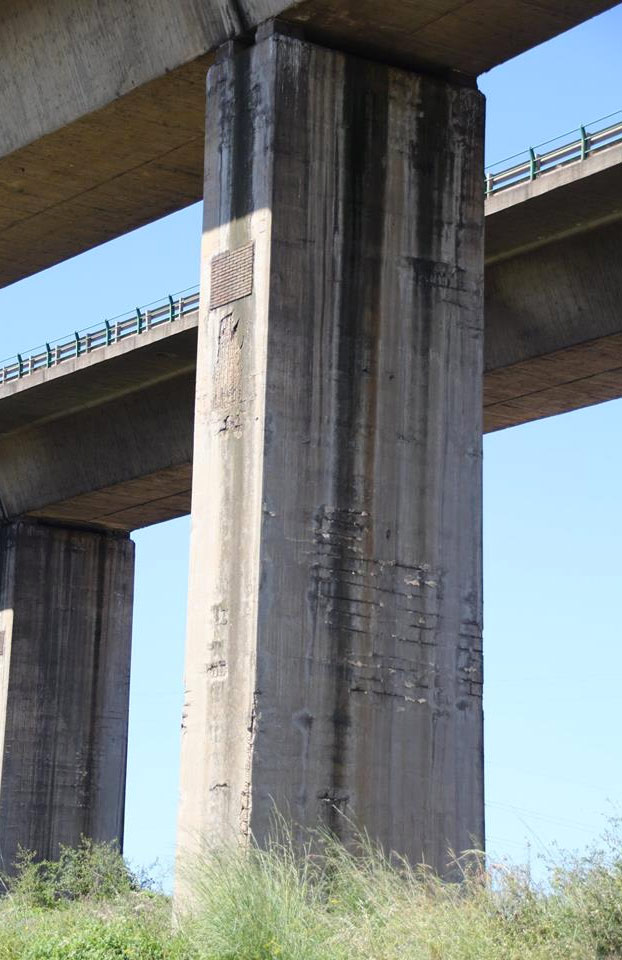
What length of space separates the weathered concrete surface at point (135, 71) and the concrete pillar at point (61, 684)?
56.7 ft

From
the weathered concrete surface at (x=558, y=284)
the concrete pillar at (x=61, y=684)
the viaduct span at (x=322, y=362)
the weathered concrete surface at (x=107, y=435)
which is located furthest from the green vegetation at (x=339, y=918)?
the concrete pillar at (x=61, y=684)

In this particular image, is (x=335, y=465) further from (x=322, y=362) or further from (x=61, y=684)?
(x=61, y=684)

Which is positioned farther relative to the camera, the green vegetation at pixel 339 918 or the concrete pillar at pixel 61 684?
the concrete pillar at pixel 61 684

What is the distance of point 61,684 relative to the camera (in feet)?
132

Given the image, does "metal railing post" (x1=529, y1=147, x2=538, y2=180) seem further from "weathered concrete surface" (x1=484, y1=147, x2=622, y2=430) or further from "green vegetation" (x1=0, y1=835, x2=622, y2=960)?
"green vegetation" (x1=0, y1=835, x2=622, y2=960)

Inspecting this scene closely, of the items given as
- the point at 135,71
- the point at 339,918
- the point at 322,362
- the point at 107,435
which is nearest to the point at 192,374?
the point at 107,435

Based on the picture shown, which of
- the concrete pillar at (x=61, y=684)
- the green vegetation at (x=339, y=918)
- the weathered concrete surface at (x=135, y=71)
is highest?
the weathered concrete surface at (x=135, y=71)

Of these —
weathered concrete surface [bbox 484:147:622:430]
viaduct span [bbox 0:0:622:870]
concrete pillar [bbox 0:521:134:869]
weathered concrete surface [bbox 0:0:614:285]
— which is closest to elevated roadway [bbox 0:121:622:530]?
weathered concrete surface [bbox 484:147:622:430]

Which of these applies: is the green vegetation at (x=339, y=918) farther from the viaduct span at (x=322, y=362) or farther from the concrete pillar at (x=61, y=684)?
the concrete pillar at (x=61, y=684)

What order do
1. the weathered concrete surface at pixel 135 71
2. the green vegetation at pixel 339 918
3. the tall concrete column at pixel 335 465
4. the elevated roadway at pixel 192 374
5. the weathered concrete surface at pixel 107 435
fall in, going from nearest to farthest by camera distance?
1. the green vegetation at pixel 339 918
2. the tall concrete column at pixel 335 465
3. the weathered concrete surface at pixel 135 71
4. the elevated roadway at pixel 192 374
5. the weathered concrete surface at pixel 107 435

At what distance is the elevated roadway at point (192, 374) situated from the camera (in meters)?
26.4

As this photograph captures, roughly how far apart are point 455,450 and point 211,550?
2.76 m

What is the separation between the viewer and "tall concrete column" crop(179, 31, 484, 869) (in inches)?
658

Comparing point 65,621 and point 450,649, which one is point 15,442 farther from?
point 450,649
